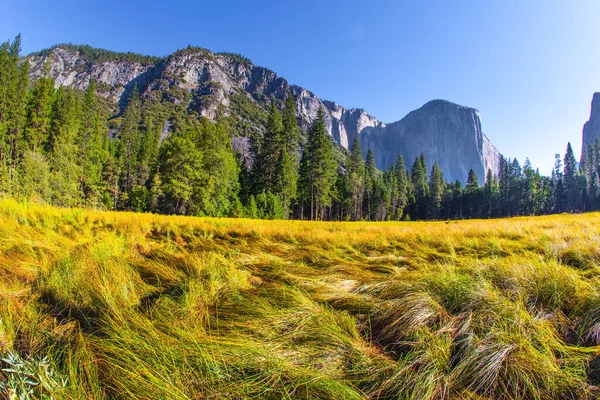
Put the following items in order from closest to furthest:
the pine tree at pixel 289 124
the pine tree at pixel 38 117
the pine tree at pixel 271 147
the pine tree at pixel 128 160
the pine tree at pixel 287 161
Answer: the pine tree at pixel 38 117
the pine tree at pixel 287 161
the pine tree at pixel 271 147
the pine tree at pixel 289 124
the pine tree at pixel 128 160

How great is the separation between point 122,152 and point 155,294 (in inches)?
2403

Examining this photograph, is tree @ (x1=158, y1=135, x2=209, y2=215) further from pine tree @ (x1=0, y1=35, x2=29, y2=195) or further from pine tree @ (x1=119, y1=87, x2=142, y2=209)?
pine tree @ (x1=119, y1=87, x2=142, y2=209)

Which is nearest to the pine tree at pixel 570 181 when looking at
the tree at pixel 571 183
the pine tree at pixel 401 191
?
the tree at pixel 571 183

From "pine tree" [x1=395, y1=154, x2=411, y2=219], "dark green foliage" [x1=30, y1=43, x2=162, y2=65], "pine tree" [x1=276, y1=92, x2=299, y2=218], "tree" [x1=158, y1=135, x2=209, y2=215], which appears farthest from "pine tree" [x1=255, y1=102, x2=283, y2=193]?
"dark green foliage" [x1=30, y1=43, x2=162, y2=65]

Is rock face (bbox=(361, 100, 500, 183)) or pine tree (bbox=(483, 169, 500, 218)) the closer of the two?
pine tree (bbox=(483, 169, 500, 218))

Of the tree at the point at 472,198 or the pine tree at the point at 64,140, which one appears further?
the tree at the point at 472,198

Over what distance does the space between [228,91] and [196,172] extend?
144056 mm

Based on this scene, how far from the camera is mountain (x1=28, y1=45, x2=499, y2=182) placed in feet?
434

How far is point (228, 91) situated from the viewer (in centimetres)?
14925

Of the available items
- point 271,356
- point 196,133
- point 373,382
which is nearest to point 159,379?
point 271,356

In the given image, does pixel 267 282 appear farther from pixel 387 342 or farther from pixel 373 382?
pixel 373 382

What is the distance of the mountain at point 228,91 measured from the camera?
132 meters

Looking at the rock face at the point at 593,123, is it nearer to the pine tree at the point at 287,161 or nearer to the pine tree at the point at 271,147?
the pine tree at the point at 287,161

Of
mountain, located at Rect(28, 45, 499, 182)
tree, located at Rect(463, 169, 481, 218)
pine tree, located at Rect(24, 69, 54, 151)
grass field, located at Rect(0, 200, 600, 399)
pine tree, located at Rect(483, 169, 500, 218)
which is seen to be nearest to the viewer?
grass field, located at Rect(0, 200, 600, 399)
